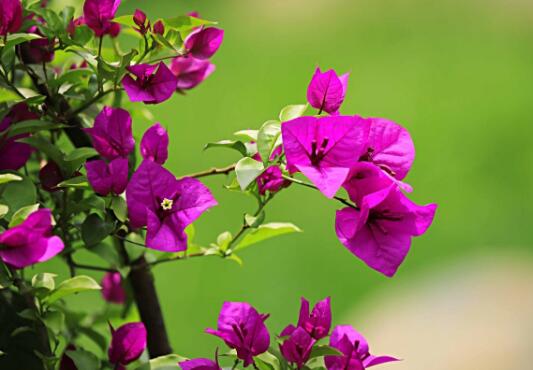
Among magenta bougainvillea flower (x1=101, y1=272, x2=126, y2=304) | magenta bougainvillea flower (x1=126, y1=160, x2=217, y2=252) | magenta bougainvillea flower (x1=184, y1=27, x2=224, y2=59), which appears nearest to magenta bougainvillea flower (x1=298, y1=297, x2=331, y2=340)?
magenta bougainvillea flower (x1=126, y1=160, x2=217, y2=252)

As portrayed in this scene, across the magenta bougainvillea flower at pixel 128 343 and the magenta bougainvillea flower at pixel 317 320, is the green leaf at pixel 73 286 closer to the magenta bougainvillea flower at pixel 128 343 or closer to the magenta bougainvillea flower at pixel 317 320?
the magenta bougainvillea flower at pixel 128 343

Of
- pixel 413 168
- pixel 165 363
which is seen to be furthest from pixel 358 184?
pixel 413 168

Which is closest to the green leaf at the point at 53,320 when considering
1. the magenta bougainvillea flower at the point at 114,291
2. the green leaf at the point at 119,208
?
the green leaf at the point at 119,208

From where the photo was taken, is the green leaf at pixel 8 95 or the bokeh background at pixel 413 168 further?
the bokeh background at pixel 413 168

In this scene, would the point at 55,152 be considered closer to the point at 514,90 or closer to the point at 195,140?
the point at 195,140

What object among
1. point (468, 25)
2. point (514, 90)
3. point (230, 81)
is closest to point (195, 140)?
point (230, 81)

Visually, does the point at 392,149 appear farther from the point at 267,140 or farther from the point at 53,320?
the point at 53,320
